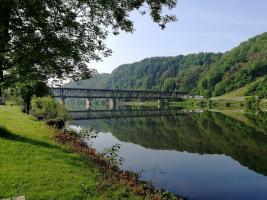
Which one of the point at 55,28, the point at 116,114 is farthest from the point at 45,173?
the point at 116,114

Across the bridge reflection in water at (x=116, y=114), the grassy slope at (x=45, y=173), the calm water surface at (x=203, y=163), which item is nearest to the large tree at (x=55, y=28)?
the grassy slope at (x=45, y=173)

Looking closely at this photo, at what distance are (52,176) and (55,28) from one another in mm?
7139

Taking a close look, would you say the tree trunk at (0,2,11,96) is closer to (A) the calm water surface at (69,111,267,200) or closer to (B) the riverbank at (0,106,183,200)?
(B) the riverbank at (0,106,183,200)

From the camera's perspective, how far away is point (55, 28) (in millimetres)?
16484

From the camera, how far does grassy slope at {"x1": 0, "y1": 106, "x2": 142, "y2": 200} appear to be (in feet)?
53.6

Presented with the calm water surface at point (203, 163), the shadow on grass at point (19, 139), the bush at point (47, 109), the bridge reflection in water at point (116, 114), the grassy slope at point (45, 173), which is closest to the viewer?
the grassy slope at point (45, 173)

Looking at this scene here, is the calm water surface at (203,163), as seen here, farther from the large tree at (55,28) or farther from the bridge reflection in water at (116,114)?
the bridge reflection in water at (116,114)

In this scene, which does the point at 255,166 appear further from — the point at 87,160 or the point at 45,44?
the point at 45,44

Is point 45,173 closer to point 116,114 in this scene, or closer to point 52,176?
point 52,176

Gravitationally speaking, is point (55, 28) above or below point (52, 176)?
above

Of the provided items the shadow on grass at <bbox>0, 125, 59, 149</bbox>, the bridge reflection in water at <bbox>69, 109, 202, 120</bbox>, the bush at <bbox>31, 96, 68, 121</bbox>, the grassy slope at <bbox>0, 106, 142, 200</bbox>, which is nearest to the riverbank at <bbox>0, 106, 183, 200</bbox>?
the grassy slope at <bbox>0, 106, 142, 200</bbox>

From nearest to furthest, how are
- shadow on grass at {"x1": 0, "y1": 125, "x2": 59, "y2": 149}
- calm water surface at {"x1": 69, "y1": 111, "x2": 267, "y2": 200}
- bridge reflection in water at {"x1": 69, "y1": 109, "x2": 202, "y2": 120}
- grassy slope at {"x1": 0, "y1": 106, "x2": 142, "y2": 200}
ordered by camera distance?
grassy slope at {"x1": 0, "y1": 106, "x2": 142, "y2": 200} < shadow on grass at {"x1": 0, "y1": 125, "x2": 59, "y2": 149} < calm water surface at {"x1": 69, "y1": 111, "x2": 267, "y2": 200} < bridge reflection in water at {"x1": 69, "y1": 109, "x2": 202, "y2": 120}

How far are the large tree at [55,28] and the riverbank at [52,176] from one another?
4930mm

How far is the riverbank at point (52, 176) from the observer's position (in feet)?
53.8
